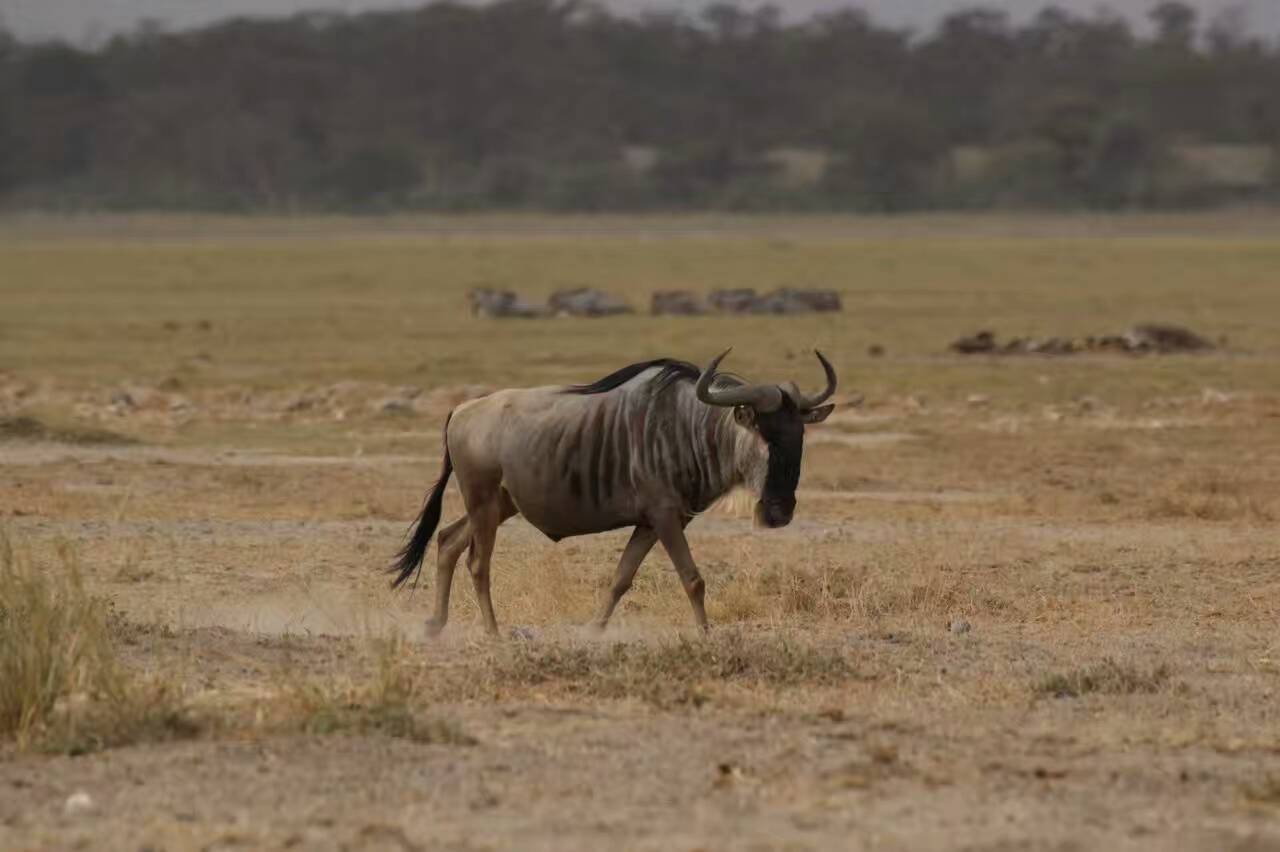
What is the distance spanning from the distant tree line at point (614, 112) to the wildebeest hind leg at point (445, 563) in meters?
56.5

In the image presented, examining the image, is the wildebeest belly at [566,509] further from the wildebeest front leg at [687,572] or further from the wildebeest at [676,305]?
the wildebeest at [676,305]

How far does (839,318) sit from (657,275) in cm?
1081

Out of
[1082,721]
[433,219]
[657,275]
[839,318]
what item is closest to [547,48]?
[433,219]

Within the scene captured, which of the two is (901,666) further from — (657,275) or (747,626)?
(657,275)

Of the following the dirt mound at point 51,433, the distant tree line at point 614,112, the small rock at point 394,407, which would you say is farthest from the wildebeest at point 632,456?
the distant tree line at point 614,112

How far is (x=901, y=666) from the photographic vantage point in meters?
7.82

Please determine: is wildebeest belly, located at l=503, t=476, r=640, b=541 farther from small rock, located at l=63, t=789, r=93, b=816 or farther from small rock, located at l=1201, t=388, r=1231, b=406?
small rock, located at l=1201, t=388, r=1231, b=406

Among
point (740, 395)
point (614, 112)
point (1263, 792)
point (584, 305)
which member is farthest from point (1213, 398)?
point (614, 112)

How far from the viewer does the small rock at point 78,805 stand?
228 inches

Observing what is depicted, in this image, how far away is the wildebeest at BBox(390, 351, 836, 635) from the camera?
28.3 feet

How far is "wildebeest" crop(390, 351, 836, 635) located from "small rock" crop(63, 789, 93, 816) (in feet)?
10.3

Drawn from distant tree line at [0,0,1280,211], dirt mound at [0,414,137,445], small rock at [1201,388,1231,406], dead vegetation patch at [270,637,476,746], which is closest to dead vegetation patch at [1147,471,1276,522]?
small rock at [1201,388,1231,406]

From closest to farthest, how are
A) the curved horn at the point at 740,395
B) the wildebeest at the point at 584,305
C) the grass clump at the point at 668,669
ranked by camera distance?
the grass clump at the point at 668,669 < the curved horn at the point at 740,395 < the wildebeest at the point at 584,305

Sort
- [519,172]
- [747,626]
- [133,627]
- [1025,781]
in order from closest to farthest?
[1025,781]
[133,627]
[747,626]
[519,172]
